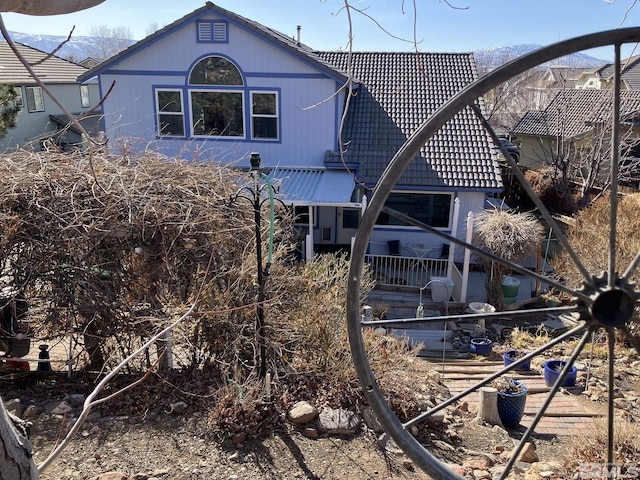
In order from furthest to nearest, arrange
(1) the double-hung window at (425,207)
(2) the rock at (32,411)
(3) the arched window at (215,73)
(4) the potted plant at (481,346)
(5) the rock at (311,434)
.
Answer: (1) the double-hung window at (425,207) → (3) the arched window at (215,73) → (4) the potted plant at (481,346) → (2) the rock at (32,411) → (5) the rock at (311,434)

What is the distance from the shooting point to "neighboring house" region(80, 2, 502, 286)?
1336cm

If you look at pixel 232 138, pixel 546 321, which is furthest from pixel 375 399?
pixel 232 138

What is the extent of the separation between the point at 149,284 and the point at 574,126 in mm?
20909

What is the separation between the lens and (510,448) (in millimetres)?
5320

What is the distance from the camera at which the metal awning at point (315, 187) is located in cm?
1204

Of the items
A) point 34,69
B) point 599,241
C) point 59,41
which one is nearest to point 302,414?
point 59,41

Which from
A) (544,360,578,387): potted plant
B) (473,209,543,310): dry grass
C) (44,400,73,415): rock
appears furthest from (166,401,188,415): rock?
(473,209,543,310): dry grass

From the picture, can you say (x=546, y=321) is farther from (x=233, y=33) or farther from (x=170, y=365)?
(x=233, y=33)

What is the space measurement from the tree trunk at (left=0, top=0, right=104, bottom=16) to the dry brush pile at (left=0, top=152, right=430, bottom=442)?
410cm

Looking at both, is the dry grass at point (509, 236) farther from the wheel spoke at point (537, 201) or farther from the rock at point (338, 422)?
the wheel spoke at point (537, 201)

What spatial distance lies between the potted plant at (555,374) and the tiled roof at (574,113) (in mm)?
13429

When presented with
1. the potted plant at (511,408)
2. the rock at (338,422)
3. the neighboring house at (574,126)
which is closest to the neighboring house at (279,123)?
the neighboring house at (574,126)

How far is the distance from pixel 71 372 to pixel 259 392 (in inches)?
101

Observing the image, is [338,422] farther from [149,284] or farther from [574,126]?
[574,126]
